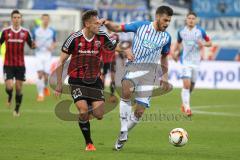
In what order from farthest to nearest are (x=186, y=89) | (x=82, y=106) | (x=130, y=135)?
(x=186, y=89) < (x=130, y=135) < (x=82, y=106)

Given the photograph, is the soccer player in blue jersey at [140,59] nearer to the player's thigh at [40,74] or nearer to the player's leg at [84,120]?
the player's leg at [84,120]

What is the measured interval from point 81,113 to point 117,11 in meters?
29.4

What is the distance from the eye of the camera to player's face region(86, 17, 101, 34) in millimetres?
12797

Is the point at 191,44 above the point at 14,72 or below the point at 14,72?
above

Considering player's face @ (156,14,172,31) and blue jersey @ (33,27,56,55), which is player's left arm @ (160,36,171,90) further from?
blue jersey @ (33,27,56,55)

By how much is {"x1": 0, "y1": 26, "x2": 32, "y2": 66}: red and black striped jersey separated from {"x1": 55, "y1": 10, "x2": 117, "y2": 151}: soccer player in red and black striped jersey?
662 centimetres

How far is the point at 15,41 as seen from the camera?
19812 mm

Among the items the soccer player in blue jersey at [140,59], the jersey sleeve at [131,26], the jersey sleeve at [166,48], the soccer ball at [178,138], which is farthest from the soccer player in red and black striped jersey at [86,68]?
the soccer ball at [178,138]

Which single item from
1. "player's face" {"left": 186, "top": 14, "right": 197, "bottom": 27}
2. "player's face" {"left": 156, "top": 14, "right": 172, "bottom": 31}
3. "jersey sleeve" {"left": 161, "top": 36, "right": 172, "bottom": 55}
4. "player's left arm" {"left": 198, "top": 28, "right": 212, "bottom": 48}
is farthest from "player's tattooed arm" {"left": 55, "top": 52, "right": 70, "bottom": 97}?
"player's face" {"left": 186, "top": 14, "right": 197, "bottom": 27}

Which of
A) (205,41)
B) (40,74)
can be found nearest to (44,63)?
(40,74)

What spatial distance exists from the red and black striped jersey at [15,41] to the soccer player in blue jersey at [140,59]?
6.58 meters

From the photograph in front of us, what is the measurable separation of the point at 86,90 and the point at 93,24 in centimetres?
117

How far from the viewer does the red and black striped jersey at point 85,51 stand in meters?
13.0

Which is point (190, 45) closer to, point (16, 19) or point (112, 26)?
point (16, 19)
